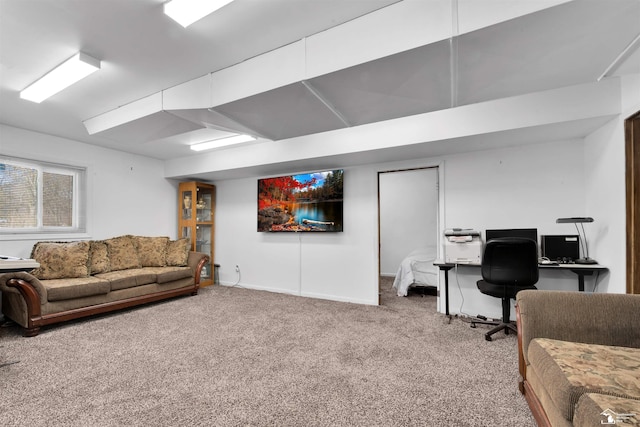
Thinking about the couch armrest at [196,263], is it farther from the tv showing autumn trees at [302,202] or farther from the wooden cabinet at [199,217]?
the tv showing autumn trees at [302,202]

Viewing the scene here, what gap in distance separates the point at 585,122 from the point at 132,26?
3.89 metres

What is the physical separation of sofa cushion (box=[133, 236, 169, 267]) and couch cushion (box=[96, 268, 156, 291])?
41cm

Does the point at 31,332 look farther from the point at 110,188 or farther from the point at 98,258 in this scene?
the point at 110,188

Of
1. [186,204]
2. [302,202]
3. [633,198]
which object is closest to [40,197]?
[186,204]

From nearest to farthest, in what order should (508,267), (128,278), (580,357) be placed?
(580,357) < (508,267) < (128,278)

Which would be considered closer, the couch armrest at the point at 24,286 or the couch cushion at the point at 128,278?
the couch armrest at the point at 24,286

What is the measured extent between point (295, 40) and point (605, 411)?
98.6 inches

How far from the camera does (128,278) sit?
156 inches

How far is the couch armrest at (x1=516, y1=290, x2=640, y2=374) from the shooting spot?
5.64 ft

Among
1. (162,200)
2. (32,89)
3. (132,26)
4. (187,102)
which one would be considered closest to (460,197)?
(187,102)

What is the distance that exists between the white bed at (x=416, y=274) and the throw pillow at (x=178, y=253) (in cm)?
370

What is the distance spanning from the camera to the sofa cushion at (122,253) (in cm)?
436

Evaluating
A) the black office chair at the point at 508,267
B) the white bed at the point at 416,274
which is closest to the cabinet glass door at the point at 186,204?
the white bed at the point at 416,274

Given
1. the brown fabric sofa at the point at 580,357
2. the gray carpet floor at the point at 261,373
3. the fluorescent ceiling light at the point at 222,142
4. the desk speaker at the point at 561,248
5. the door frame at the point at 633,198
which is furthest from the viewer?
the fluorescent ceiling light at the point at 222,142
